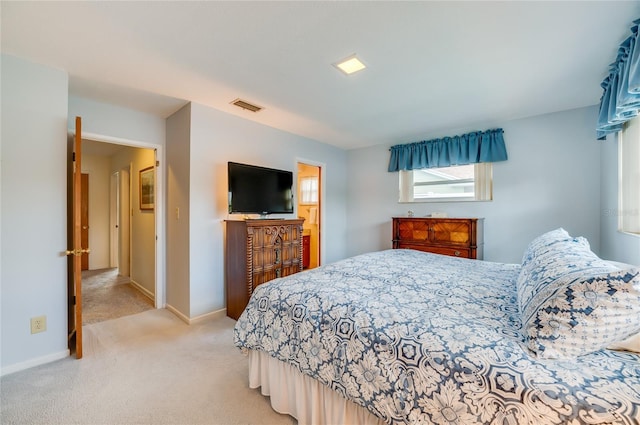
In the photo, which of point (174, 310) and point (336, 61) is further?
point (174, 310)

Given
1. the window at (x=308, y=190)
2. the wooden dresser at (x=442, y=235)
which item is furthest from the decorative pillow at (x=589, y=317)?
the window at (x=308, y=190)

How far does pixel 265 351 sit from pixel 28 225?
86.0 inches

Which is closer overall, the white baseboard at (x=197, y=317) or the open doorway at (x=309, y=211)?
the white baseboard at (x=197, y=317)

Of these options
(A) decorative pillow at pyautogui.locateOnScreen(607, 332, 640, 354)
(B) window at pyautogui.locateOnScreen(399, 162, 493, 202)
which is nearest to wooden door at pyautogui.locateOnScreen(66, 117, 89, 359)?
(A) decorative pillow at pyautogui.locateOnScreen(607, 332, 640, 354)

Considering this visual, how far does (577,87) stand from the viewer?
2.54m

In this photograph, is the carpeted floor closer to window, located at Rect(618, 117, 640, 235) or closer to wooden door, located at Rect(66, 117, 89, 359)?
wooden door, located at Rect(66, 117, 89, 359)

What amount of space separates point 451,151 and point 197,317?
4.07 metres

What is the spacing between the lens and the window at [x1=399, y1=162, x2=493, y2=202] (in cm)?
372

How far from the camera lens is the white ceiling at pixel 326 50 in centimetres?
158

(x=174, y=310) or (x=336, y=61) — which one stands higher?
(x=336, y=61)

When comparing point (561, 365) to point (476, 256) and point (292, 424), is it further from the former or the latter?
point (476, 256)

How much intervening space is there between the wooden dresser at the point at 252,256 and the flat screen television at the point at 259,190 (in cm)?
29

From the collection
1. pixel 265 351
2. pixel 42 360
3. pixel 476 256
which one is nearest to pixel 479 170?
pixel 476 256

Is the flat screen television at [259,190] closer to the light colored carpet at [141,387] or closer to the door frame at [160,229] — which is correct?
the door frame at [160,229]
